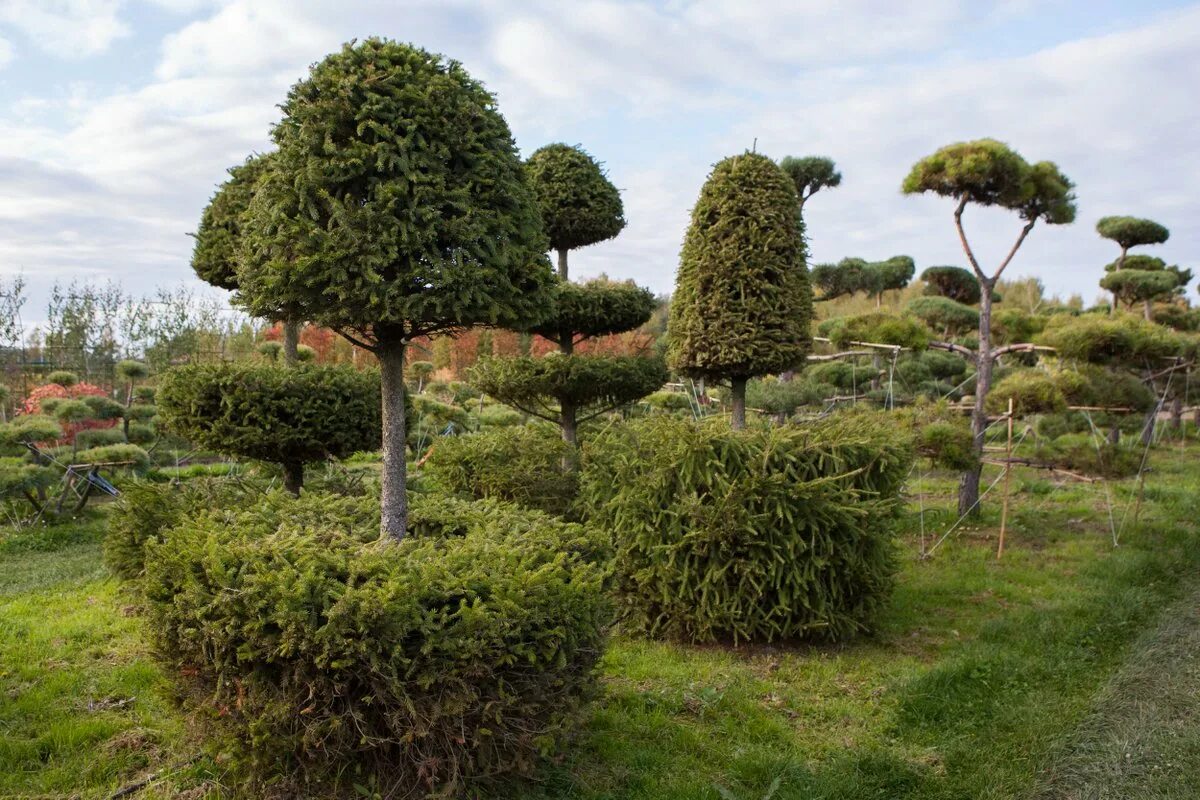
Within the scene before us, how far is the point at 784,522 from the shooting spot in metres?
5.41

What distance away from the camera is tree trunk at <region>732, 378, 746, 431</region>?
6754 mm

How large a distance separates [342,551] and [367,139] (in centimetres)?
181

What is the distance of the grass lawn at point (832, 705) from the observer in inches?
148

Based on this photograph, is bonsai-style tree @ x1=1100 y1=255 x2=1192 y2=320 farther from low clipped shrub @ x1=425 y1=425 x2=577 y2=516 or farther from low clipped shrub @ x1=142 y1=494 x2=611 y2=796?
low clipped shrub @ x1=142 y1=494 x2=611 y2=796

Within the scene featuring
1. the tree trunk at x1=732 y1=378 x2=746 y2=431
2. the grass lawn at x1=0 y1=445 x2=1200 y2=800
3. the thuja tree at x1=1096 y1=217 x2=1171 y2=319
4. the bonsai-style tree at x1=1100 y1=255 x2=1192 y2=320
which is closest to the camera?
the grass lawn at x1=0 y1=445 x2=1200 y2=800

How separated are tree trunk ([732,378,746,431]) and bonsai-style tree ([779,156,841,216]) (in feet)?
17.5

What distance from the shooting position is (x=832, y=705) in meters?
4.79

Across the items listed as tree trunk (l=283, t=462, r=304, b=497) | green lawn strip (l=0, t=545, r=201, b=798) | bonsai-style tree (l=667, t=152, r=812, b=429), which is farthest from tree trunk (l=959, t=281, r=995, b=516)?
green lawn strip (l=0, t=545, r=201, b=798)

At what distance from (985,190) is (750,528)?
6503 mm

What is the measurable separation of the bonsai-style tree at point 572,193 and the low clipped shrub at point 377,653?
4.53 meters

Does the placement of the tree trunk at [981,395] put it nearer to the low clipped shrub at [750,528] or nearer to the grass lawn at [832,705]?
the grass lawn at [832,705]

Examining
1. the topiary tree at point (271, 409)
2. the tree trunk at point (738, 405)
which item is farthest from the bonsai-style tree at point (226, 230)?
the tree trunk at point (738, 405)

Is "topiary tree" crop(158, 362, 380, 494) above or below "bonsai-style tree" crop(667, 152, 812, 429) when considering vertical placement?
below

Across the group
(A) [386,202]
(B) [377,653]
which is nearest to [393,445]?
(A) [386,202]
